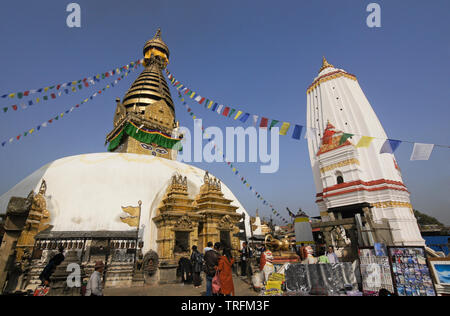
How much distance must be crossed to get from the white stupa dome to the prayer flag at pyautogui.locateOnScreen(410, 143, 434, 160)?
1176 centimetres

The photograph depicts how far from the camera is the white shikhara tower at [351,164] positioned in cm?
1598

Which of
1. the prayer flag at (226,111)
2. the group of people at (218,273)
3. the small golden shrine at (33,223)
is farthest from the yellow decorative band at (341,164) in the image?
the small golden shrine at (33,223)

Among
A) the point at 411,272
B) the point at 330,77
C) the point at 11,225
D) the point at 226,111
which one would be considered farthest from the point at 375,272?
the point at 330,77

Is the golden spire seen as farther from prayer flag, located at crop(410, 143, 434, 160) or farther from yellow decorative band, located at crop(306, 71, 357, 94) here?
prayer flag, located at crop(410, 143, 434, 160)

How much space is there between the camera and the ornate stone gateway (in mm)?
11672

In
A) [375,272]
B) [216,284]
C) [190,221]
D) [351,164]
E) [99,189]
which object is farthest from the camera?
[351,164]

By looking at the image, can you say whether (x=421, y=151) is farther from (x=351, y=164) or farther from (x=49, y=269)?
(x=49, y=269)

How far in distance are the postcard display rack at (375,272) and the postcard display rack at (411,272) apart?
162 mm

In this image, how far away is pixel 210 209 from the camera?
13.4 meters

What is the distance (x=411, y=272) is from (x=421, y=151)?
4.37 metres

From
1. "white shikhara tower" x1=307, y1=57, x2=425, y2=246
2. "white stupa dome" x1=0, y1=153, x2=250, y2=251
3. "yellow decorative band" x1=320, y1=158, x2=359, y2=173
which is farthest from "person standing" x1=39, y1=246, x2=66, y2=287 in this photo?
"yellow decorative band" x1=320, y1=158, x2=359, y2=173

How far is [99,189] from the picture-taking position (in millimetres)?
13227

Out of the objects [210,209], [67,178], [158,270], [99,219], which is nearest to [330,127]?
[210,209]
